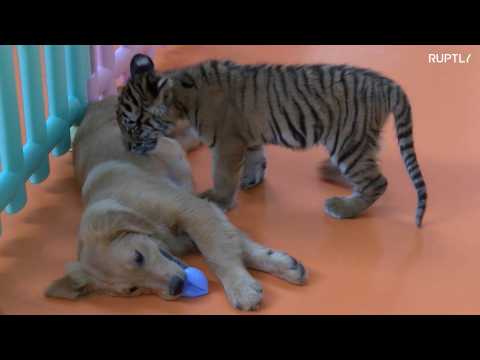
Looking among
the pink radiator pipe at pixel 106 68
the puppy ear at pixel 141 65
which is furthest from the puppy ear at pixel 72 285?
the pink radiator pipe at pixel 106 68

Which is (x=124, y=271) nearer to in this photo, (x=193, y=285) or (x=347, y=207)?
(x=193, y=285)

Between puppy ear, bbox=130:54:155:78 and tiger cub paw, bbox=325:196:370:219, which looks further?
tiger cub paw, bbox=325:196:370:219

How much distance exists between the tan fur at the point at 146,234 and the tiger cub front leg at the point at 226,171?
145 mm

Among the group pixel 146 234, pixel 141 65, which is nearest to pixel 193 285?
pixel 146 234

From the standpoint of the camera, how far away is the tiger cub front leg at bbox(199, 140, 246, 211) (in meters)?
3.17

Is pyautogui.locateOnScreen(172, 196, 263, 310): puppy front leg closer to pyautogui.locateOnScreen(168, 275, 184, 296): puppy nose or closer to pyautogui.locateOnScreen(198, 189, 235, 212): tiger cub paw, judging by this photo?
pyautogui.locateOnScreen(168, 275, 184, 296): puppy nose

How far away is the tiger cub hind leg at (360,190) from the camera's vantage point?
316 centimetres

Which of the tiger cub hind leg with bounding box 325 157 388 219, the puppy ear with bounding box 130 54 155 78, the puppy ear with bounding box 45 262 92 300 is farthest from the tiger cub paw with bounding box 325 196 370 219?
the puppy ear with bounding box 45 262 92 300

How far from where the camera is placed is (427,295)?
279cm

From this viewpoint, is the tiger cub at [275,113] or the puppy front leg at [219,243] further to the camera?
the tiger cub at [275,113]

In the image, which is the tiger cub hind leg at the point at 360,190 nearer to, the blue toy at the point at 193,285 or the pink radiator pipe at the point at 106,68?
the blue toy at the point at 193,285

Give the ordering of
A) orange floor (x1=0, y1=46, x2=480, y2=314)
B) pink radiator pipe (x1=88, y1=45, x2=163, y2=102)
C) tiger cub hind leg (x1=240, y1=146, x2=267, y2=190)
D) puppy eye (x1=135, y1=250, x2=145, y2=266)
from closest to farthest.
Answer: puppy eye (x1=135, y1=250, x2=145, y2=266), orange floor (x1=0, y1=46, x2=480, y2=314), tiger cub hind leg (x1=240, y1=146, x2=267, y2=190), pink radiator pipe (x1=88, y1=45, x2=163, y2=102)
